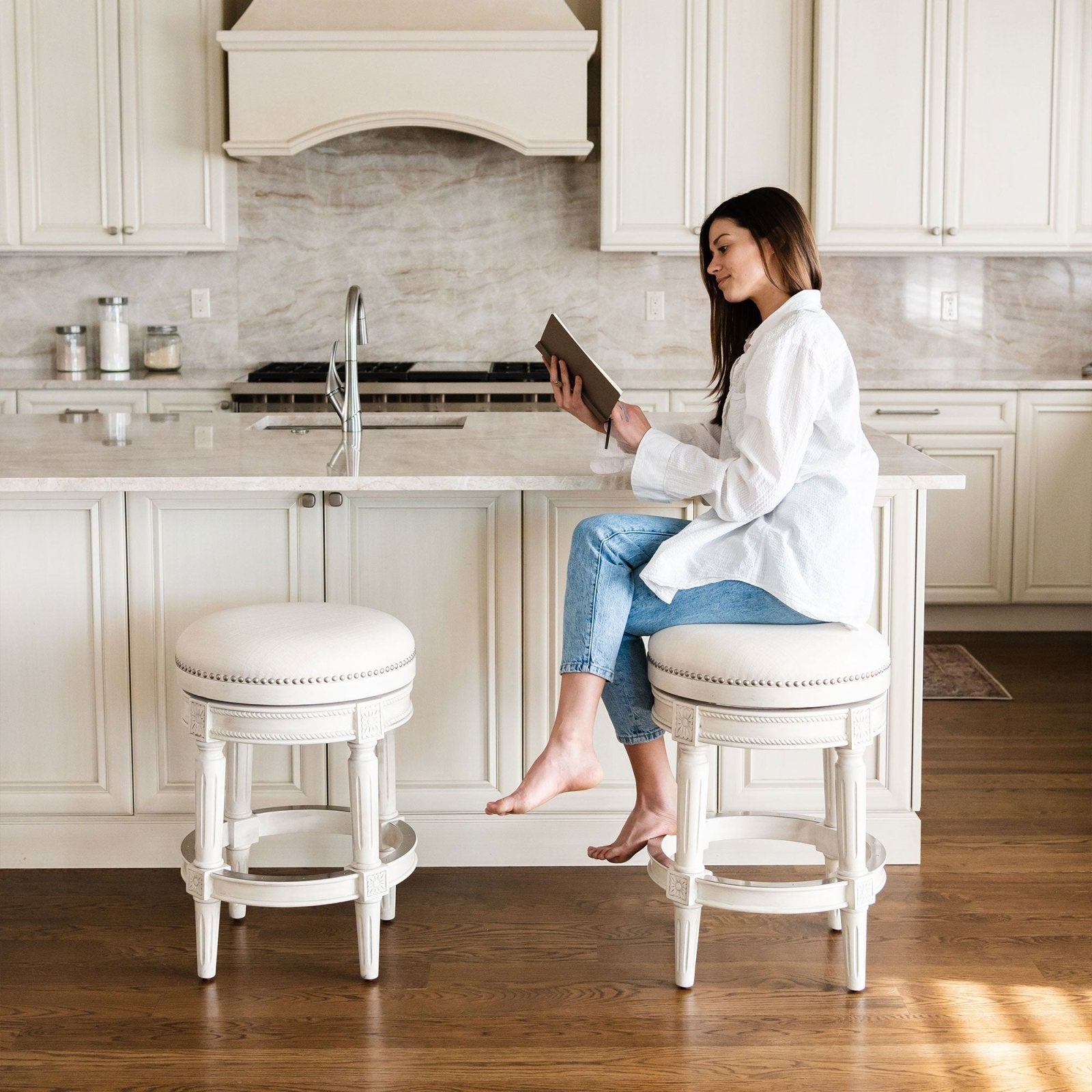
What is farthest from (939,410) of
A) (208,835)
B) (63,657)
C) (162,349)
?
(208,835)

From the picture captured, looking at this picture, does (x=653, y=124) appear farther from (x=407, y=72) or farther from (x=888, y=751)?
(x=888, y=751)

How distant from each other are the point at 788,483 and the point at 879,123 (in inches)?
107

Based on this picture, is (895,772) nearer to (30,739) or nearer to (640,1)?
(30,739)

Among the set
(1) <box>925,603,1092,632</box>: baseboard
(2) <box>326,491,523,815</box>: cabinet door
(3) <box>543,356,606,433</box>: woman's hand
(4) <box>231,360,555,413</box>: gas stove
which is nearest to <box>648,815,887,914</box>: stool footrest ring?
(2) <box>326,491,523,815</box>: cabinet door

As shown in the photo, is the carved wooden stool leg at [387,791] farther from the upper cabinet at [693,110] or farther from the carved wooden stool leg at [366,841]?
the upper cabinet at [693,110]

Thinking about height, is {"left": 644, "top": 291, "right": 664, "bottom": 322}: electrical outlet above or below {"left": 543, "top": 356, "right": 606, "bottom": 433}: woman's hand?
above

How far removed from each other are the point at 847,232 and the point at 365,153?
5.69 ft

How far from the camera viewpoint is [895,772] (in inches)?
105

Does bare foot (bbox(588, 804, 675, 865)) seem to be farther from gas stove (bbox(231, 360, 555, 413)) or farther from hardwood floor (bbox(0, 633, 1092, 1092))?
gas stove (bbox(231, 360, 555, 413))

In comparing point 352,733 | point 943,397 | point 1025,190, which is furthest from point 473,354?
point 352,733

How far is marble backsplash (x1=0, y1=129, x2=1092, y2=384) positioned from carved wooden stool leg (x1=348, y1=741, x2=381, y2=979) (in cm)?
296

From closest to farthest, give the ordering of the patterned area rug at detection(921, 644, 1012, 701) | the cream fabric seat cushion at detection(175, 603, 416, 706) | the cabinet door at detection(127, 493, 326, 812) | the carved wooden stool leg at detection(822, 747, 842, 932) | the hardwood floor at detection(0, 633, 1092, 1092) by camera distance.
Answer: the hardwood floor at detection(0, 633, 1092, 1092) → the cream fabric seat cushion at detection(175, 603, 416, 706) → the carved wooden stool leg at detection(822, 747, 842, 932) → the cabinet door at detection(127, 493, 326, 812) → the patterned area rug at detection(921, 644, 1012, 701)

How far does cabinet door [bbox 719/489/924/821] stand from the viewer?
2.61m

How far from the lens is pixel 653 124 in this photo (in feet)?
14.5
